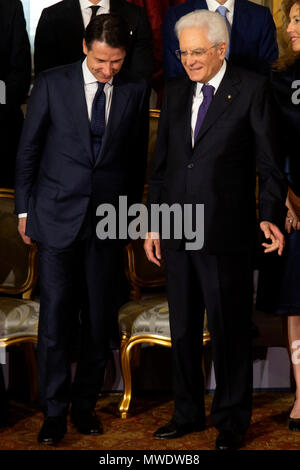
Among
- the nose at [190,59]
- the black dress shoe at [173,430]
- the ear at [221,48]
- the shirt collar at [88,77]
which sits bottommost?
the black dress shoe at [173,430]

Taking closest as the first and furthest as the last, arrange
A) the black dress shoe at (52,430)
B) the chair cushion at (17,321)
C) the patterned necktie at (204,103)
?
the patterned necktie at (204,103), the black dress shoe at (52,430), the chair cushion at (17,321)

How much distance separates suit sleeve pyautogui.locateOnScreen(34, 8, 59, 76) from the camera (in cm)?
346

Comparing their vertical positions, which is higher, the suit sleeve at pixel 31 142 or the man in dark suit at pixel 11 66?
the man in dark suit at pixel 11 66

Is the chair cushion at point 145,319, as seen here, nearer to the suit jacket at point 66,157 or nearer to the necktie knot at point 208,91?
the suit jacket at point 66,157

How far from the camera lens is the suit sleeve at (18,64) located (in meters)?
Answer: 3.39

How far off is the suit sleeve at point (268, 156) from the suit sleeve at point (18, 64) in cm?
110

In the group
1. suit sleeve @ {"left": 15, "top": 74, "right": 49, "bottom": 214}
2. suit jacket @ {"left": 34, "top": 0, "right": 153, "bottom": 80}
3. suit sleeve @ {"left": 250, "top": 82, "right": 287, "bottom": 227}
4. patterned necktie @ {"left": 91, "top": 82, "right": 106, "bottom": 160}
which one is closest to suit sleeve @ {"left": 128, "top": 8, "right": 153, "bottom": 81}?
suit jacket @ {"left": 34, "top": 0, "right": 153, "bottom": 80}

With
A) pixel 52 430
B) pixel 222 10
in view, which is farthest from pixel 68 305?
pixel 222 10

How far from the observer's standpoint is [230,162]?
287 centimetres

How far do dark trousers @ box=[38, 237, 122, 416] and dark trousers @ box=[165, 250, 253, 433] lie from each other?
257mm

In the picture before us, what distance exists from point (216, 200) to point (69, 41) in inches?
44.2

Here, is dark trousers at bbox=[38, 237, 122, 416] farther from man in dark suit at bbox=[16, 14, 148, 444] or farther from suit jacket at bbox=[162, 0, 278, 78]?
suit jacket at bbox=[162, 0, 278, 78]

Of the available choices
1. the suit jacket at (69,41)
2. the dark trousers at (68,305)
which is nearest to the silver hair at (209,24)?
the suit jacket at (69,41)
